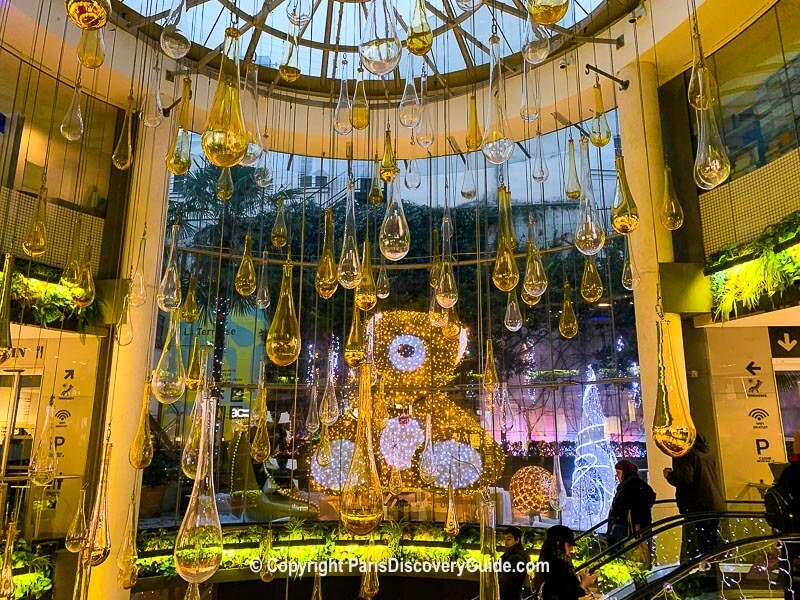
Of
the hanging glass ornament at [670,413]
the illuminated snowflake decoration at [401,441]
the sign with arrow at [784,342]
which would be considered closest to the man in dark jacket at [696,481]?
the hanging glass ornament at [670,413]

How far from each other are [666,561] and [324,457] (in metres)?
3.36

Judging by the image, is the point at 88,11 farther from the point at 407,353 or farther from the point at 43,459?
the point at 407,353

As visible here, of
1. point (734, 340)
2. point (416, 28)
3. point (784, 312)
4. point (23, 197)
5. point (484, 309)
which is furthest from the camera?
point (484, 309)

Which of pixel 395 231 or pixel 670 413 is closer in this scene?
pixel 670 413

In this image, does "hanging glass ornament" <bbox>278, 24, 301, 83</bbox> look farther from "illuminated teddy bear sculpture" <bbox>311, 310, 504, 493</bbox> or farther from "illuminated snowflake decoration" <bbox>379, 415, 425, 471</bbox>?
"illuminated snowflake decoration" <bbox>379, 415, 425, 471</bbox>

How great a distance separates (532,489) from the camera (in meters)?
8.31

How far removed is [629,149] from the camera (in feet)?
25.3

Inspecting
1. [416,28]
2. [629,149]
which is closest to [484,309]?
[629,149]

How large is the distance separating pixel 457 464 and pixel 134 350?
4979mm

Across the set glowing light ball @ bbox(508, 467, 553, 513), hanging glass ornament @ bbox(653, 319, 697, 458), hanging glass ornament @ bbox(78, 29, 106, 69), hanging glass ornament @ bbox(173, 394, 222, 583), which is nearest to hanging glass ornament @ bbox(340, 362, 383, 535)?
hanging glass ornament @ bbox(173, 394, 222, 583)

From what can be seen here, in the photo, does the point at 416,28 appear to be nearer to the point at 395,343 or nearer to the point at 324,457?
the point at 324,457

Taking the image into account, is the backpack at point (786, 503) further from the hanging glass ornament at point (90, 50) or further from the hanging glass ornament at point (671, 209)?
the hanging glass ornament at point (90, 50)

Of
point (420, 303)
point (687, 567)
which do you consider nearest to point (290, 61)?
point (687, 567)

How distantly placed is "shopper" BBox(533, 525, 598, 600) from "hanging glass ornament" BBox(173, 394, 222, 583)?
9.30 feet
